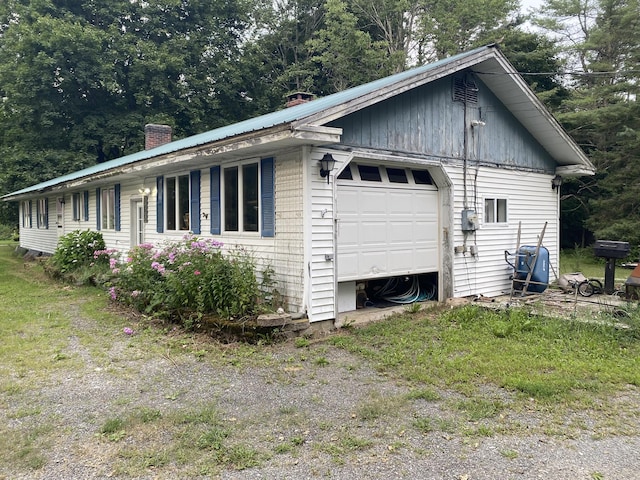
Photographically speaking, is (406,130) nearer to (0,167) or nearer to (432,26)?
(432,26)

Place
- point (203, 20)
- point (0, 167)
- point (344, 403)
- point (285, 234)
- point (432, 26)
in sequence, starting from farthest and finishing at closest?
1. point (203, 20)
2. point (432, 26)
3. point (0, 167)
4. point (285, 234)
5. point (344, 403)

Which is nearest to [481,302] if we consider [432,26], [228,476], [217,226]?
[217,226]

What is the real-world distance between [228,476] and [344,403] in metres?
1.47

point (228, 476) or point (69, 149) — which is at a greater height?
point (69, 149)

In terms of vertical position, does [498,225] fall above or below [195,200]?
below

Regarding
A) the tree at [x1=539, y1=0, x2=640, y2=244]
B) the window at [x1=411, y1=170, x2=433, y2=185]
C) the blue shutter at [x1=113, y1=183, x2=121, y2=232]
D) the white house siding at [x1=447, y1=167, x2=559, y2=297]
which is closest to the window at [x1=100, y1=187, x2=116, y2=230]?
the blue shutter at [x1=113, y1=183, x2=121, y2=232]

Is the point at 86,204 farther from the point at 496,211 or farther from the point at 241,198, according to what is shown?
the point at 496,211

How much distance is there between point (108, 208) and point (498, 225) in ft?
35.2

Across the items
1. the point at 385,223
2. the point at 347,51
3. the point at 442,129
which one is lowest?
the point at 385,223

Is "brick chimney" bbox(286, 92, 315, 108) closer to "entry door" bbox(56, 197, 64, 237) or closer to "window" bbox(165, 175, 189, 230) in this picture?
"window" bbox(165, 175, 189, 230)

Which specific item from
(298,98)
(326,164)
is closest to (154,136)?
(298,98)

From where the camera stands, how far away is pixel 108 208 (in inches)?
536

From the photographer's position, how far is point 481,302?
841cm

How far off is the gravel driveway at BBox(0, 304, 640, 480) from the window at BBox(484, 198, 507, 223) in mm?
5500
